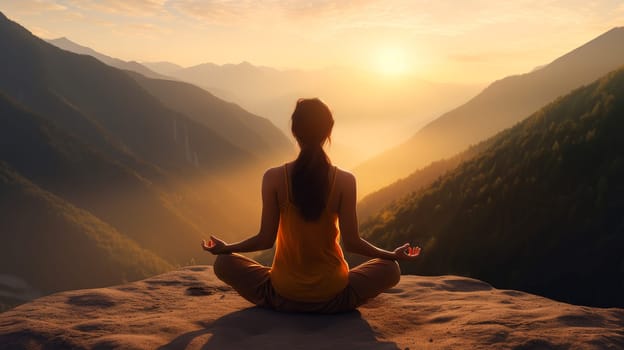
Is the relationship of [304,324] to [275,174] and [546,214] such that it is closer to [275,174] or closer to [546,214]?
[275,174]

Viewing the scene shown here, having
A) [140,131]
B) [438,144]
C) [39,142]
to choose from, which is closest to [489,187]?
[39,142]

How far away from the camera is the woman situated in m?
4.09

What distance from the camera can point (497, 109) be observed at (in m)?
105

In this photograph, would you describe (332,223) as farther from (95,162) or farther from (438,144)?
(438,144)

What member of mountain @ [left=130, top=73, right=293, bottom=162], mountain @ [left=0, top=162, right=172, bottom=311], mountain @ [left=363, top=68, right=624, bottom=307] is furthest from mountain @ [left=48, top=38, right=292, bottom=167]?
mountain @ [left=363, top=68, right=624, bottom=307]

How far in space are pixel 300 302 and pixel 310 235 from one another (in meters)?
0.70

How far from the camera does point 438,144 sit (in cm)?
9675

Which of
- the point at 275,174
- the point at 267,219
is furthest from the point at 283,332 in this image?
the point at 275,174

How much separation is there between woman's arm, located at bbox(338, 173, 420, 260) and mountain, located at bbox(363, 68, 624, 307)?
23.8 ft

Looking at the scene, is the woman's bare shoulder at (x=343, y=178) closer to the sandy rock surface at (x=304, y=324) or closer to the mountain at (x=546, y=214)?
the sandy rock surface at (x=304, y=324)

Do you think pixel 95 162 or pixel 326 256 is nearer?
pixel 326 256

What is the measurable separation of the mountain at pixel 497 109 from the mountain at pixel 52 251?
153ft

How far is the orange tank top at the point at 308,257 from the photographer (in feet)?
13.9

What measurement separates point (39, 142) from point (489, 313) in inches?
2783
